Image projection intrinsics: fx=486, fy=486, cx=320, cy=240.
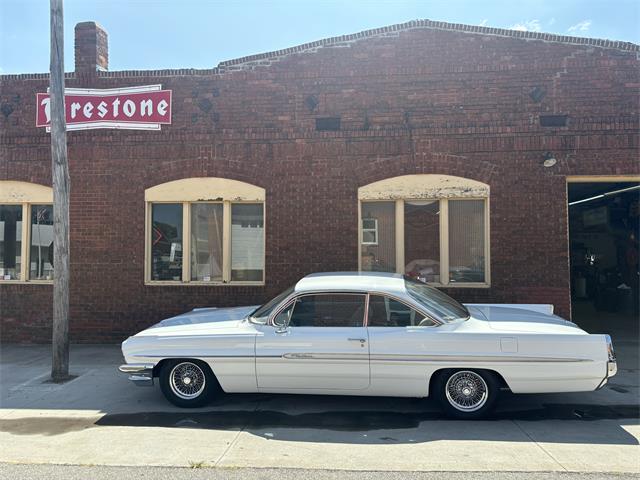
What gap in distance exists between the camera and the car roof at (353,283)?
17.7 feet

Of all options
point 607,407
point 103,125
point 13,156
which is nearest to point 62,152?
point 103,125

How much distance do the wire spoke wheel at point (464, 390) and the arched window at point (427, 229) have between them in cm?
351

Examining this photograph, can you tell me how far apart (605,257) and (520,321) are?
12.6 metres

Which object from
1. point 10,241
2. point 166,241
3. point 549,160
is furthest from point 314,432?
point 10,241

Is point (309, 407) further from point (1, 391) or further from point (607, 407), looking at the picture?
point (1, 391)

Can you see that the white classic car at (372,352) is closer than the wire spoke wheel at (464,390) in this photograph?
Yes

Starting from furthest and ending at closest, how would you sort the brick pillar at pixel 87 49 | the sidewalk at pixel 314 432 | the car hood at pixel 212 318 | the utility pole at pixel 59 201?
the brick pillar at pixel 87 49
the utility pole at pixel 59 201
the car hood at pixel 212 318
the sidewalk at pixel 314 432

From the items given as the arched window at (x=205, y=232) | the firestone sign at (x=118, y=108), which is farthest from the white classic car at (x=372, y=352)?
the firestone sign at (x=118, y=108)

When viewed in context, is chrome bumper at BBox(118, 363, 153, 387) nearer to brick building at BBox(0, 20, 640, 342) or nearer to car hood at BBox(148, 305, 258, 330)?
car hood at BBox(148, 305, 258, 330)

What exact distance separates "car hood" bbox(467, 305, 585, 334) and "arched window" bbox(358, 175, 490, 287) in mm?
2365

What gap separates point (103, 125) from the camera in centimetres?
912

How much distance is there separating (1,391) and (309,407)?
4.09 meters

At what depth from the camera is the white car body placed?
4957mm

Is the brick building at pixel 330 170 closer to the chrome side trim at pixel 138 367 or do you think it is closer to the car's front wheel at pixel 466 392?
the chrome side trim at pixel 138 367
